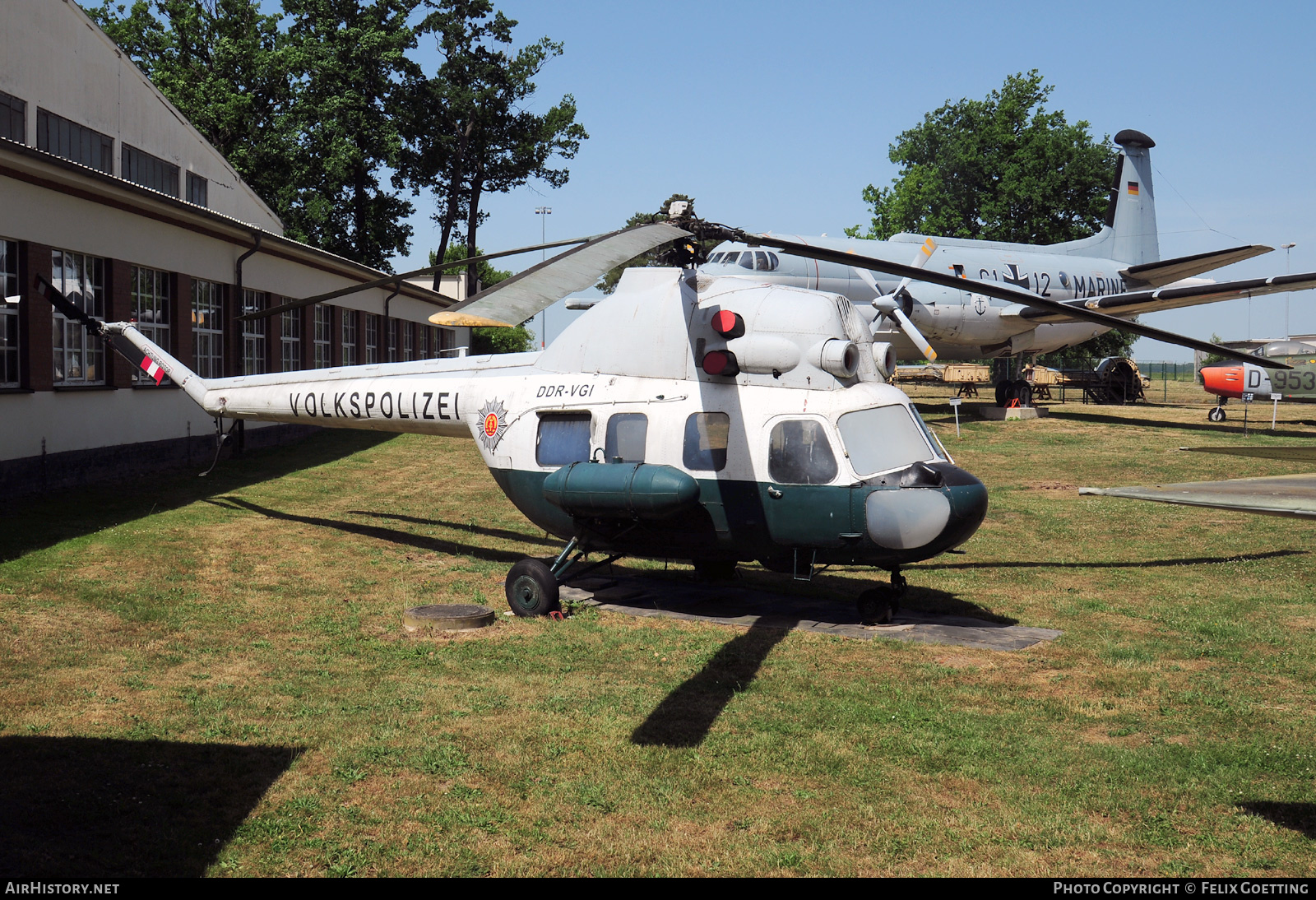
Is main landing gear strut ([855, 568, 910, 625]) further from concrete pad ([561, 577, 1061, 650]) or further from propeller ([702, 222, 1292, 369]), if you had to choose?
propeller ([702, 222, 1292, 369])

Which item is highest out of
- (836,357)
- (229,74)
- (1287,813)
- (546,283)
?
(229,74)

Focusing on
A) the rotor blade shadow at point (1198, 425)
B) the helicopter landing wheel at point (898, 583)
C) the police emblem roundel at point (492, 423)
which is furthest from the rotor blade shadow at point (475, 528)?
the rotor blade shadow at point (1198, 425)

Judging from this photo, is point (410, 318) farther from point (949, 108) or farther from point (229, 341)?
point (949, 108)

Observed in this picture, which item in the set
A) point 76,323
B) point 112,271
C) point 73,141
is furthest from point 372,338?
point 76,323

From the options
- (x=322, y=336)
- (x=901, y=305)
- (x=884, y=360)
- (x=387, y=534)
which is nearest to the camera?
(x=884, y=360)

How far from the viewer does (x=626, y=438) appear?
10.5 metres

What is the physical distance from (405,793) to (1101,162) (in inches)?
2844

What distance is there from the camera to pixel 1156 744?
7.02 m

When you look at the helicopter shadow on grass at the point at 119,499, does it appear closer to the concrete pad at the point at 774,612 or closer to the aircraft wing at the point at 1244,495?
the concrete pad at the point at 774,612

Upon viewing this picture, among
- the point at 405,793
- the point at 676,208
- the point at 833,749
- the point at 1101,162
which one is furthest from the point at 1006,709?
the point at 1101,162

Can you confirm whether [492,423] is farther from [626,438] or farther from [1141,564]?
[1141,564]

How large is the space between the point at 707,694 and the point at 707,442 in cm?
296

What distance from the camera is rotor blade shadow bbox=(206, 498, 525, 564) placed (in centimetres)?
1395

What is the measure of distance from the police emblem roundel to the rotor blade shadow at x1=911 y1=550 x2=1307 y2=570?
19.3 ft
